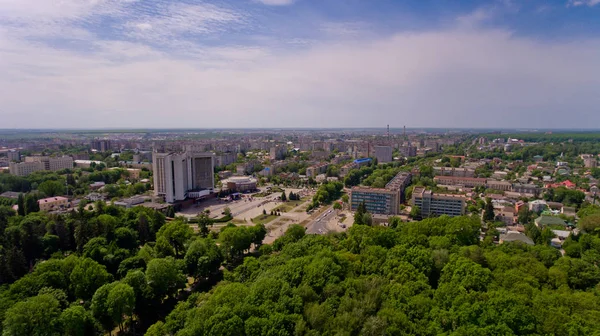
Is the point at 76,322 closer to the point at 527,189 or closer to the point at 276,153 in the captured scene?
the point at 527,189

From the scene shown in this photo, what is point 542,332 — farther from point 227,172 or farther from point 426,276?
point 227,172

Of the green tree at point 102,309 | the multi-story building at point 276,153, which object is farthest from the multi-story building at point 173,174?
the multi-story building at point 276,153

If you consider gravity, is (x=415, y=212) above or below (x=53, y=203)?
below

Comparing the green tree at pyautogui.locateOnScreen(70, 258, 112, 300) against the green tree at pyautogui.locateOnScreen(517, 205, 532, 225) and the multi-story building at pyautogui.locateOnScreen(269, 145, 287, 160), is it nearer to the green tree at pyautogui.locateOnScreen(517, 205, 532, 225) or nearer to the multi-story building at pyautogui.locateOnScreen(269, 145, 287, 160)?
the green tree at pyautogui.locateOnScreen(517, 205, 532, 225)

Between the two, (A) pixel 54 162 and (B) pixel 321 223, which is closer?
(B) pixel 321 223

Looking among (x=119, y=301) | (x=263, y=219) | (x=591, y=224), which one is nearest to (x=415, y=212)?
(x=591, y=224)

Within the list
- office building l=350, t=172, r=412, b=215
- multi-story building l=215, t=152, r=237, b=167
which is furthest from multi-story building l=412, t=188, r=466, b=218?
multi-story building l=215, t=152, r=237, b=167
